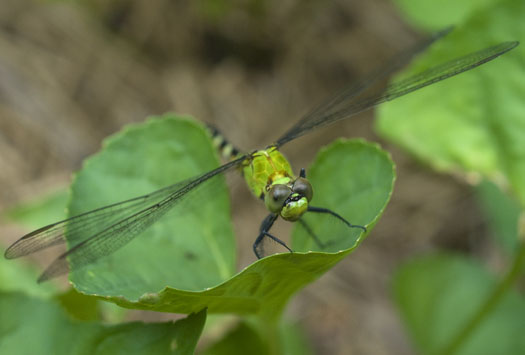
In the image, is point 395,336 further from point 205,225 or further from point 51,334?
point 51,334

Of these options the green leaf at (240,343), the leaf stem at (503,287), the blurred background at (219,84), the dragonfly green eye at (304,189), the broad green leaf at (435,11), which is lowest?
the leaf stem at (503,287)

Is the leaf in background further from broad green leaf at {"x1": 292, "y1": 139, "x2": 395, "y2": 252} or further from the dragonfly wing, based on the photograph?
the dragonfly wing

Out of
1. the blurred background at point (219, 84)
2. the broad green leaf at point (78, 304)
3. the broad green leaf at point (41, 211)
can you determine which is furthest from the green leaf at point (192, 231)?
the blurred background at point (219, 84)

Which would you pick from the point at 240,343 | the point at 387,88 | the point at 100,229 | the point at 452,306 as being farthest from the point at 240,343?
the point at 452,306

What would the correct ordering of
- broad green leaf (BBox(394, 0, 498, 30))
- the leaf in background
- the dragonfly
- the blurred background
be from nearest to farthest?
the dragonfly < the leaf in background < broad green leaf (BBox(394, 0, 498, 30)) < the blurred background

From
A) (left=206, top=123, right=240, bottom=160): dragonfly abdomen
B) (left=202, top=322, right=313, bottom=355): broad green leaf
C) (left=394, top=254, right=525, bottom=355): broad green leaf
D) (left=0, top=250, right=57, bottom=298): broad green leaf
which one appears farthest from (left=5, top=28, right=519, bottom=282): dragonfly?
(left=394, top=254, right=525, bottom=355): broad green leaf

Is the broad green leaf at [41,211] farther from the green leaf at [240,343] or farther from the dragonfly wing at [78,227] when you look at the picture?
the green leaf at [240,343]

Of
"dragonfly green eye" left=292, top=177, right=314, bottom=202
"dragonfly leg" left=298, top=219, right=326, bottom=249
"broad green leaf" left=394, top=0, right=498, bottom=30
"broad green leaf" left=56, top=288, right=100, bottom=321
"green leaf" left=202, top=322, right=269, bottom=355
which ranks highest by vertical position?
"broad green leaf" left=394, top=0, right=498, bottom=30
